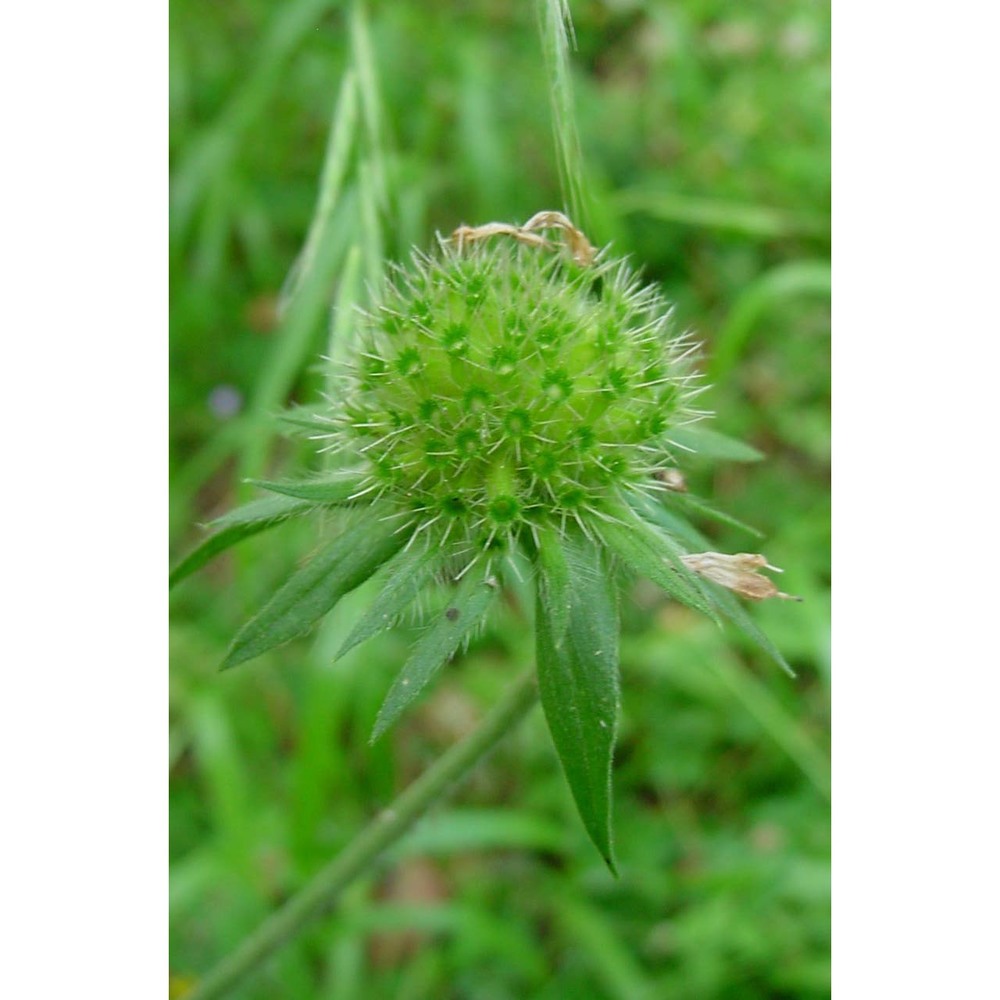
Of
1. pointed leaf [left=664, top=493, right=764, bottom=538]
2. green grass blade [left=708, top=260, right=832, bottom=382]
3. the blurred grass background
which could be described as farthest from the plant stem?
green grass blade [left=708, top=260, right=832, bottom=382]

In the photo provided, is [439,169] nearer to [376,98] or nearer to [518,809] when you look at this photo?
[376,98]

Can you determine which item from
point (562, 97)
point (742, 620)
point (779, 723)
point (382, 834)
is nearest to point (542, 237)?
point (562, 97)

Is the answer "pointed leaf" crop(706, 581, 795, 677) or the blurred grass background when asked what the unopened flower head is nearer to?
"pointed leaf" crop(706, 581, 795, 677)

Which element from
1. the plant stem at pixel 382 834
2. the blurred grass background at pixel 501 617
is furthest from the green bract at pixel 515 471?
the blurred grass background at pixel 501 617

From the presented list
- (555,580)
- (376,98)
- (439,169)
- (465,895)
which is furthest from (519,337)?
(439,169)

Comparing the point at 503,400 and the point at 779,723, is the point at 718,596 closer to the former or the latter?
the point at 503,400

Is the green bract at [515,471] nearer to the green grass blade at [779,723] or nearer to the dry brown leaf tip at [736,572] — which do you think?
the dry brown leaf tip at [736,572]
